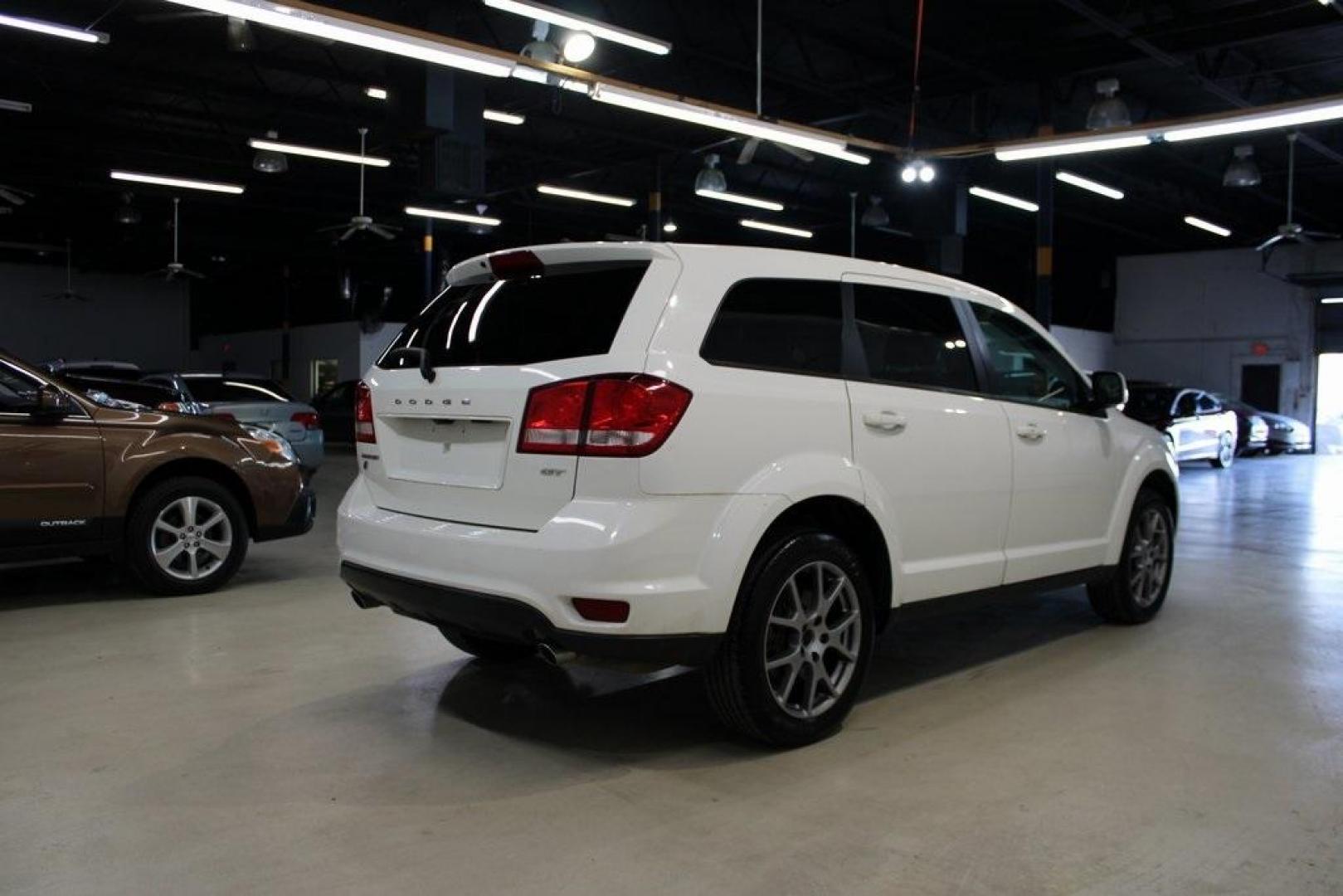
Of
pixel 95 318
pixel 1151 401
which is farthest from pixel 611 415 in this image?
pixel 95 318

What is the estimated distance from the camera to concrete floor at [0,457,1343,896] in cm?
248

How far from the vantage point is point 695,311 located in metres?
3.08

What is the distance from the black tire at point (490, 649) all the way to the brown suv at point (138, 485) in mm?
2377

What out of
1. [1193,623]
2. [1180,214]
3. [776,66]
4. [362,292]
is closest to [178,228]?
[362,292]

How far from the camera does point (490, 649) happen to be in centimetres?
427

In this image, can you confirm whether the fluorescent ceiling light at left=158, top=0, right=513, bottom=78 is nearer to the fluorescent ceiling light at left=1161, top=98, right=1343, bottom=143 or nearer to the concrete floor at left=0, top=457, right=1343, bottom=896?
the concrete floor at left=0, top=457, right=1343, bottom=896

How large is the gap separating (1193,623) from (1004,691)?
1.87 metres

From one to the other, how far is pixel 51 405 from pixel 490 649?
9.61 feet

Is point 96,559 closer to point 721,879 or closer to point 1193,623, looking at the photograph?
point 721,879

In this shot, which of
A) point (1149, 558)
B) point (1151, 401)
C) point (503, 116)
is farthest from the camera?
point (1151, 401)

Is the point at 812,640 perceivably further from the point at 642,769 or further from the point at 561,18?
the point at 561,18

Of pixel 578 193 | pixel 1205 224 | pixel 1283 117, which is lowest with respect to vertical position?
pixel 1283 117

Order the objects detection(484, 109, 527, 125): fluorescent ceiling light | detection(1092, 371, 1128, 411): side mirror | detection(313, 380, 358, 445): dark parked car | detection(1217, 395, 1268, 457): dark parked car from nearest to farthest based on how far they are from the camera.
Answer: detection(1092, 371, 1128, 411): side mirror, detection(484, 109, 527, 125): fluorescent ceiling light, detection(313, 380, 358, 445): dark parked car, detection(1217, 395, 1268, 457): dark parked car

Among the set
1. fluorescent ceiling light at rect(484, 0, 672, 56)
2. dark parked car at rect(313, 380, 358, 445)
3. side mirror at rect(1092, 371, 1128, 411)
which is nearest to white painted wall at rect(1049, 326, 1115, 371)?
dark parked car at rect(313, 380, 358, 445)
